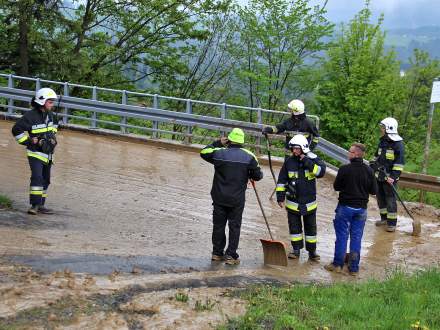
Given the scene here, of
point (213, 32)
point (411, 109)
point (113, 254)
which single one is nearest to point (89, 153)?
point (113, 254)

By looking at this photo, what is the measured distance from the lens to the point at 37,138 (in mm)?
9648

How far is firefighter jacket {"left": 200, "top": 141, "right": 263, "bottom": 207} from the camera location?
8.13 m

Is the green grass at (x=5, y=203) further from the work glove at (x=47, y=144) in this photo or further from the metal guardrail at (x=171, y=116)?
the metal guardrail at (x=171, y=116)

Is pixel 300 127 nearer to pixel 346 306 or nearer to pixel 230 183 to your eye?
pixel 230 183

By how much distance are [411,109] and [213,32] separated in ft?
43.8

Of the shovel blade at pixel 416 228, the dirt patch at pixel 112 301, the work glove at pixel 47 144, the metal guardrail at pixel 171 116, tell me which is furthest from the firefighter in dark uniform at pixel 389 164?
the work glove at pixel 47 144

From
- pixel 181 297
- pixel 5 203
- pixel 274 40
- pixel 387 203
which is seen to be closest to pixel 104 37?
pixel 274 40

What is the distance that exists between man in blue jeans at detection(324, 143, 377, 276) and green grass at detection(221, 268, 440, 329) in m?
1.15

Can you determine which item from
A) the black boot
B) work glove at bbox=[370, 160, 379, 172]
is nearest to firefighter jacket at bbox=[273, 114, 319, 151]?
work glove at bbox=[370, 160, 379, 172]

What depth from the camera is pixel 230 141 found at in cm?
823

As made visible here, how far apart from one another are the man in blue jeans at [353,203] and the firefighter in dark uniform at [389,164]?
2.65 metres

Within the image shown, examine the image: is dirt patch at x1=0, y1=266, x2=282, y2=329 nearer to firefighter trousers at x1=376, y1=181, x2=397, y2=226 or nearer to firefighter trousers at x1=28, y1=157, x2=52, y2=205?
firefighter trousers at x1=28, y1=157, x2=52, y2=205

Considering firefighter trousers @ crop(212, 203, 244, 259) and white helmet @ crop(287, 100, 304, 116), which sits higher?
white helmet @ crop(287, 100, 304, 116)

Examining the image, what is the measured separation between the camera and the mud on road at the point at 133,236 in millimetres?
6312
